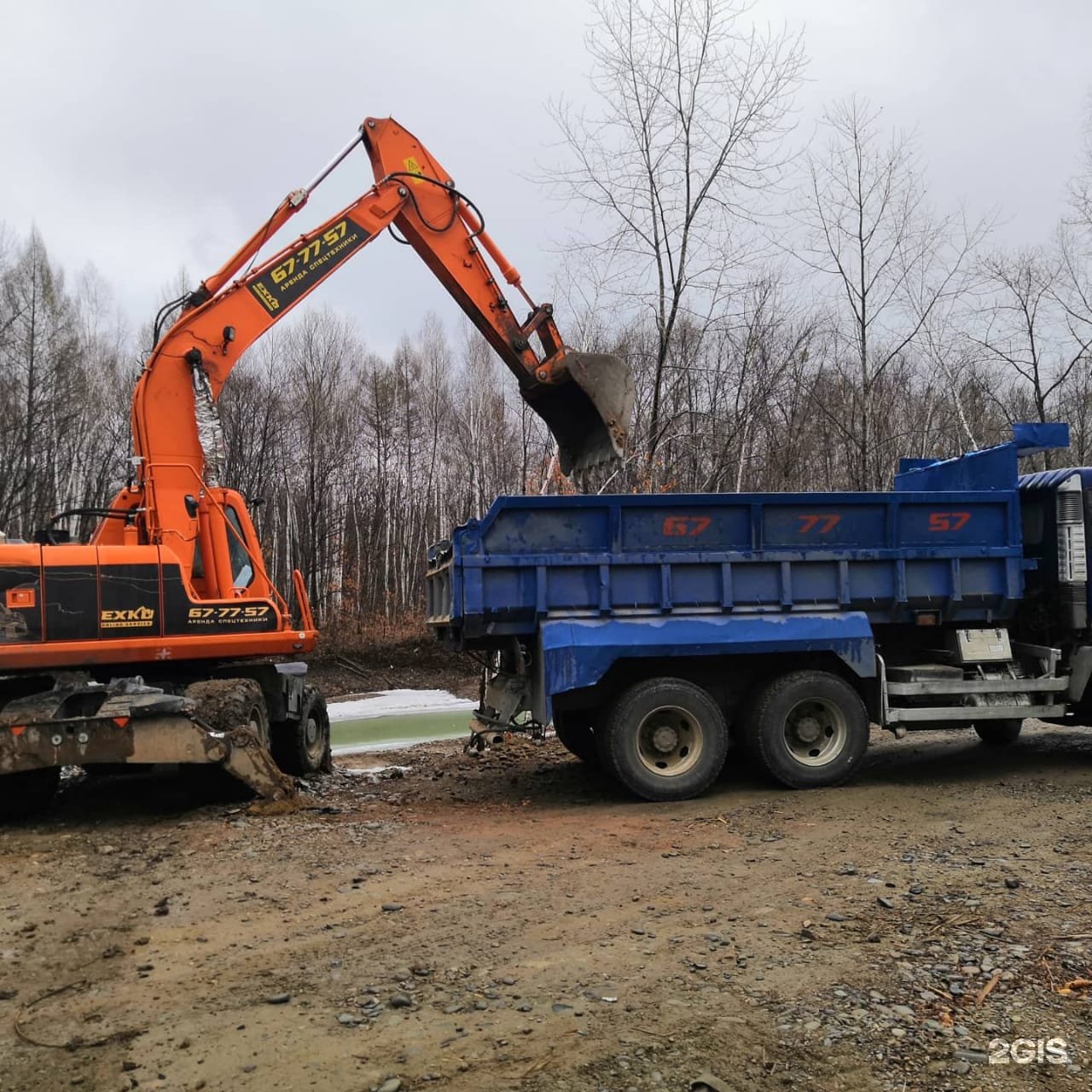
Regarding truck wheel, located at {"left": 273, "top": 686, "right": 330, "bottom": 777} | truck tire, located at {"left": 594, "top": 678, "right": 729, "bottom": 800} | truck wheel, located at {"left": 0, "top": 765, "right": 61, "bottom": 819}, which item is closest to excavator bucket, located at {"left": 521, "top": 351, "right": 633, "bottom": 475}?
truck tire, located at {"left": 594, "top": 678, "right": 729, "bottom": 800}

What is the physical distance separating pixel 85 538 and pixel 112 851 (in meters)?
4.78

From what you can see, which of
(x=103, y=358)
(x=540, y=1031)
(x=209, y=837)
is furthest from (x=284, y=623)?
(x=103, y=358)

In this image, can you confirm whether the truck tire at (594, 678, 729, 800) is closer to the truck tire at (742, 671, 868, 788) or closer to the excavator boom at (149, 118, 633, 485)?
the truck tire at (742, 671, 868, 788)

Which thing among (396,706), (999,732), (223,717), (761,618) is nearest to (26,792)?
(223,717)

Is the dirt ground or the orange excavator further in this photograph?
the orange excavator

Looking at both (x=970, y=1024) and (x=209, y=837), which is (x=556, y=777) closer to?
(x=209, y=837)

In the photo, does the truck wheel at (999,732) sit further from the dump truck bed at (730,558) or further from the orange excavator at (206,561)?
the orange excavator at (206,561)

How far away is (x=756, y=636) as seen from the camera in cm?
820

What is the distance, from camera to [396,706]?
16.6m

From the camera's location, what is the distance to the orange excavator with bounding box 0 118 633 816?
769 cm

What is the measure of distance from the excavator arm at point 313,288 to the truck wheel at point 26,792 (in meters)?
2.13

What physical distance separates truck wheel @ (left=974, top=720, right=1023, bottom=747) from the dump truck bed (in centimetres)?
212

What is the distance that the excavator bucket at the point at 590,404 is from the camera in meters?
10.0

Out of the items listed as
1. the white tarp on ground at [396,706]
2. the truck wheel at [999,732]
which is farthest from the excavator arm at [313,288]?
the white tarp on ground at [396,706]
